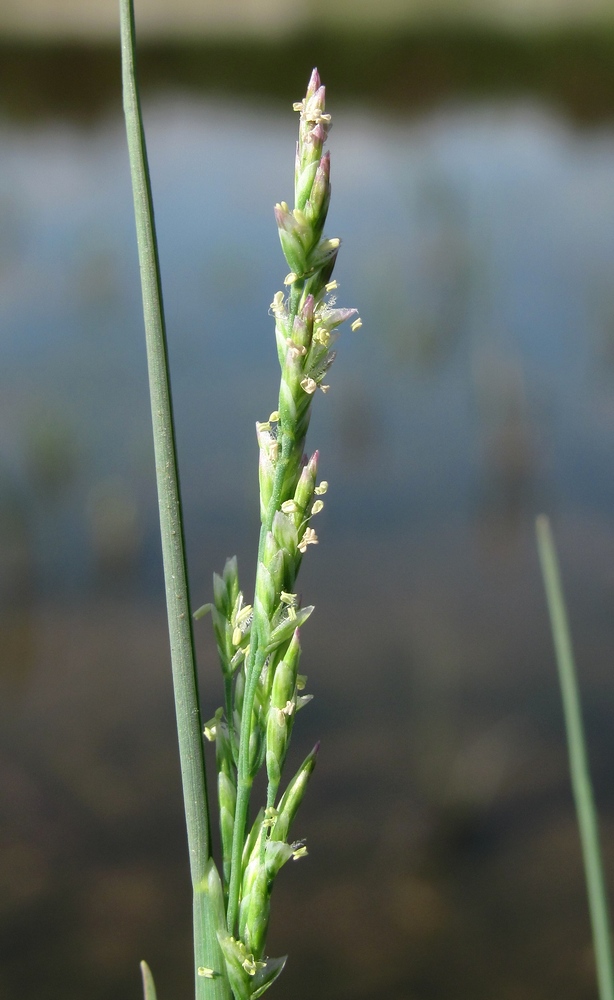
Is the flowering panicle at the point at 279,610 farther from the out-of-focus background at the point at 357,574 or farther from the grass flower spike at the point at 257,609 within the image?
the out-of-focus background at the point at 357,574

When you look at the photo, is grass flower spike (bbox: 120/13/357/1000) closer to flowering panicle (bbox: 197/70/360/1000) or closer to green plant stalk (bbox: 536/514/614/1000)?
flowering panicle (bbox: 197/70/360/1000)

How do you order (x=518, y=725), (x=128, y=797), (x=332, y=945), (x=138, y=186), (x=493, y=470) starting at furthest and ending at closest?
1. (x=493, y=470)
2. (x=518, y=725)
3. (x=128, y=797)
4. (x=332, y=945)
5. (x=138, y=186)

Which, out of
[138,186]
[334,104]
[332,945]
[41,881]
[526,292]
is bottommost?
[332,945]

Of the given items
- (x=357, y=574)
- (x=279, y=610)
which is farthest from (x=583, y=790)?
(x=357, y=574)

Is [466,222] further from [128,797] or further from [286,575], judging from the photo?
[286,575]

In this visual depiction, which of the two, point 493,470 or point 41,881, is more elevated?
point 493,470

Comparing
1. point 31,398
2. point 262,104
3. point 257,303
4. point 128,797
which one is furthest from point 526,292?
point 262,104

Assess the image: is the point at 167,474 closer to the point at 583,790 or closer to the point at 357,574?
the point at 583,790

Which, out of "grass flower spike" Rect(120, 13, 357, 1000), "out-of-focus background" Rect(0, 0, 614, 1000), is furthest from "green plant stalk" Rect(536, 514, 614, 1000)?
"out-of-focus background" Rect(0, 0, 614, 1000)
